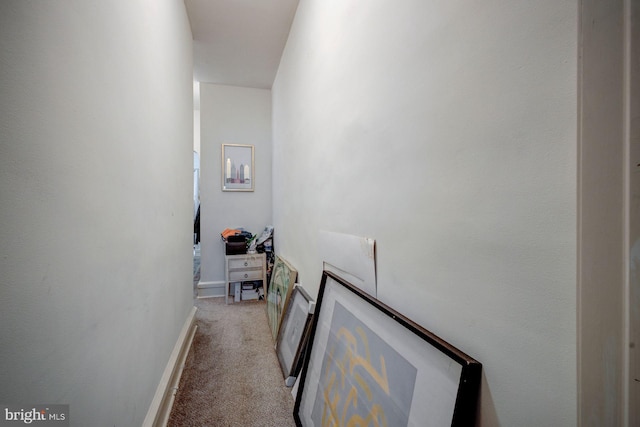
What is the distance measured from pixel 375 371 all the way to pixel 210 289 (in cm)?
331

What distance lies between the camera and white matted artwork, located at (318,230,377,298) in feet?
3.60

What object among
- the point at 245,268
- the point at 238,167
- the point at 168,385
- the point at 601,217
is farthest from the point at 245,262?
the point at 601,217

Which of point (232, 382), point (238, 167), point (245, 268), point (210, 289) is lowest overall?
point (232, 382)

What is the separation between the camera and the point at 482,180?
0.62 metres

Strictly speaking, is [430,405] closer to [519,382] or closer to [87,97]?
[519,382]

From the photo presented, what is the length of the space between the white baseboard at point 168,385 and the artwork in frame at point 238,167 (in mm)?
1995

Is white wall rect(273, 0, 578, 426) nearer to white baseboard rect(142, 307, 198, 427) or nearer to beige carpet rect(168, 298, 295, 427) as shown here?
beige carpet rect(168, 298, 295, 427)

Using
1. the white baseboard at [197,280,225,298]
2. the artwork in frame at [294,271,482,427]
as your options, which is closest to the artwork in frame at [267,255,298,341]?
the artwork in frame at [294,271,482,427]

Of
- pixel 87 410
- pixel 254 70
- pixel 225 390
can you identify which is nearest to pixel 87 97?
pixel 87 410

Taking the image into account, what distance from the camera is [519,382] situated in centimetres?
55

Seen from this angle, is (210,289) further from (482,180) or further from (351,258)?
(482,180)

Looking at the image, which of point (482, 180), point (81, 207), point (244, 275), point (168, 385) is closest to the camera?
point (482, 180)

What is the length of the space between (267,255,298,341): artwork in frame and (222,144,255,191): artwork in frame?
139 centimetres

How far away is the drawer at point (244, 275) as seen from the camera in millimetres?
3392
